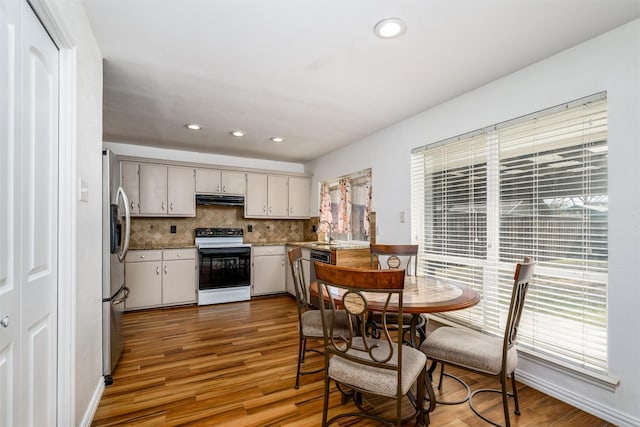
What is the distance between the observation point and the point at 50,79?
1.43 m

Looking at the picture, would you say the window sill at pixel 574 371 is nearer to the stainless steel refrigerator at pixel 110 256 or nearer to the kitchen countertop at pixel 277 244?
the kitchen countertop at pixel 277 244

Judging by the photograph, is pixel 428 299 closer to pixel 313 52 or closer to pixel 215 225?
pixel 313 52

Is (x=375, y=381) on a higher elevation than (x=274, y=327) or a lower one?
higher

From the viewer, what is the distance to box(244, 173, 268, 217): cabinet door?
513 cm

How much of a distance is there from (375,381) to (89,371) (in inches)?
68.5

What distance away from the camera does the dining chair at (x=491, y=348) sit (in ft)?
5.58

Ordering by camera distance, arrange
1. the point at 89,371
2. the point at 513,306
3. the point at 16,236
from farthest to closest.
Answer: the point at 89,371 < the point at 513,306 < the point at 16,236

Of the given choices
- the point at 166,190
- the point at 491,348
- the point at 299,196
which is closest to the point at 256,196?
the point at 299,196

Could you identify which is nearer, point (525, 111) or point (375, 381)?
point (375, 381)

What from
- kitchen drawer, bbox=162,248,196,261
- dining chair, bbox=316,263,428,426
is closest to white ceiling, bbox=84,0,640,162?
dining chair, bbox=316,263,428,426

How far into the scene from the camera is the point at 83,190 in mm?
1720

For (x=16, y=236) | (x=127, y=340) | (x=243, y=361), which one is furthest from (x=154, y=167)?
(x=16, y=236)

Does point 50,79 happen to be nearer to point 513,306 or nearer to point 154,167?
point 513,306

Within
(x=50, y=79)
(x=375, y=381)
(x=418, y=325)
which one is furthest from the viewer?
(x=418, y=325)
